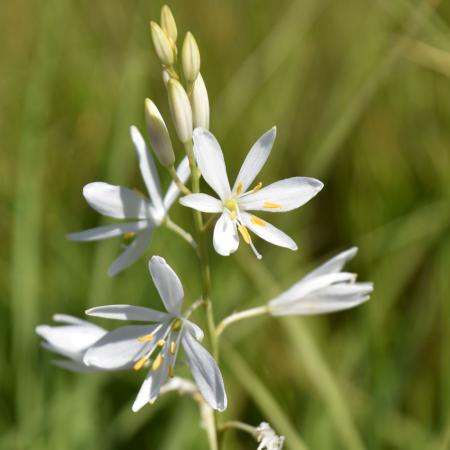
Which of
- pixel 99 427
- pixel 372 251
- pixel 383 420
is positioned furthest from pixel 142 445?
pixel 372 251

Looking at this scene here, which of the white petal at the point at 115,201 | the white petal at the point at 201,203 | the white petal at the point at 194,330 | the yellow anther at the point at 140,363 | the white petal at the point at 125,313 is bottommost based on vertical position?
the yellow anther at the point at 140,363

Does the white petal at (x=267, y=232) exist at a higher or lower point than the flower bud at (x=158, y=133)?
lower

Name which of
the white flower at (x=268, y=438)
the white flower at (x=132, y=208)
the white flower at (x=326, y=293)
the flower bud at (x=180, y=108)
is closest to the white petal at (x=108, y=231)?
the white flower at (x=132, y=208)

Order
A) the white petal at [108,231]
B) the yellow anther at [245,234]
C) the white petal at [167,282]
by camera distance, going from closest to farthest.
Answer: the white petal at [167,282], the yellow anther at [245,234], the white petal at [108,231]

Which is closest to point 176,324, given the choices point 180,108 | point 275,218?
point 180,108

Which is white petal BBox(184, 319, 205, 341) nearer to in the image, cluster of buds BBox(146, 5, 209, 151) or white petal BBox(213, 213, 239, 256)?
white petal BBox(213, 213, 239, 256)

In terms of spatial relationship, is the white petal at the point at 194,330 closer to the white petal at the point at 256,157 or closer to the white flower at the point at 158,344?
the white flower at the point at 158,344

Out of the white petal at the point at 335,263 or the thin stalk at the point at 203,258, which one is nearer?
the thin stalk at the point at 203,258
